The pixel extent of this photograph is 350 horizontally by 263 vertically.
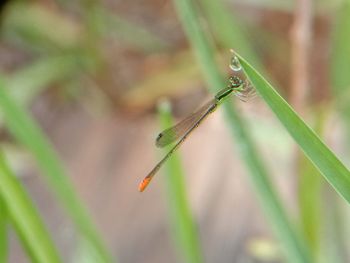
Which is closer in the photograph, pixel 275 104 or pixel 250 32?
pixel 275 104

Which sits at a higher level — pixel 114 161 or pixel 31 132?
pixel 114 161

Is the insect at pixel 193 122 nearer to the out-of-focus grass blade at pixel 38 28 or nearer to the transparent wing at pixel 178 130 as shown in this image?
the transparent wing at pixel 178 130

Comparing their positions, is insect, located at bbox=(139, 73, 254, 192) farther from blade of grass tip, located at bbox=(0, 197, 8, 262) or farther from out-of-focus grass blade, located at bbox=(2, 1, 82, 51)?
out-of-focus grass blade, located at bbox=(2, 1, 82, 51)

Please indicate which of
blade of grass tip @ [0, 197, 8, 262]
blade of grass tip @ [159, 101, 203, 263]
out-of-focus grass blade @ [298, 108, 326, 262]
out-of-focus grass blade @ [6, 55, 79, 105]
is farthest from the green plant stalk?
out-of-focus grass blade @ [6, 55, 79, 105]

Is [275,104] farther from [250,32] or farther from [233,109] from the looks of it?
[250,32]

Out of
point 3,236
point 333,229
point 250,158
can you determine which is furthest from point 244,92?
point 333,229

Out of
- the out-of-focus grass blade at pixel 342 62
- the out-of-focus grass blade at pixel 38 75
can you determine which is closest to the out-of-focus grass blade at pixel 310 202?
the out-of-focus grass blade at pixel 342 62

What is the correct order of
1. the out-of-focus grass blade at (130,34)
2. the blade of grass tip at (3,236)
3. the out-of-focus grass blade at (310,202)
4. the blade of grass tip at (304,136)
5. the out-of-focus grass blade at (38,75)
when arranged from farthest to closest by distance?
the out-of-focus grass blade at (130,34) → the out-of-focus grass blade at (38,75) → the out-of-focus grass blade at (310,202) → the blade of grass tip at (3,236) → the blade of grass tip at (304,136)

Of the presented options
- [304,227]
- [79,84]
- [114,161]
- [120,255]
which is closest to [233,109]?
[304,227]
